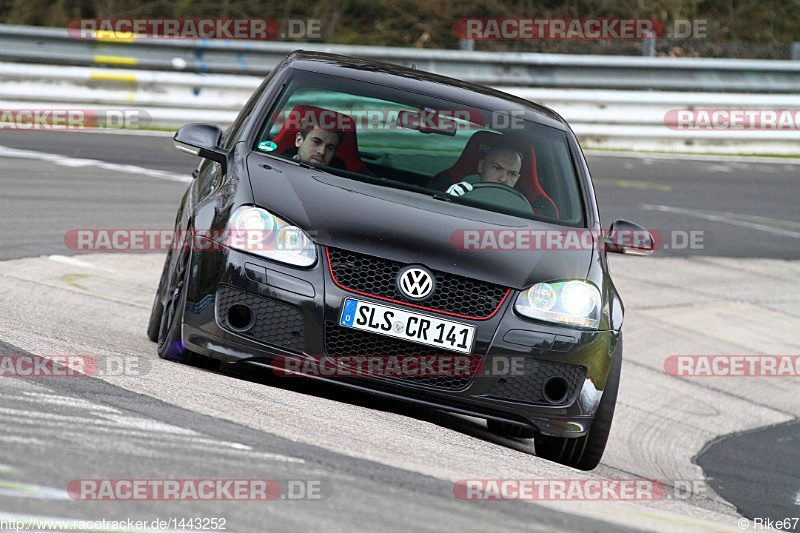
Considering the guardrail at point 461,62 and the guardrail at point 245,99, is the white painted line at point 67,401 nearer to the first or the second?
the guardrail at point 245,99

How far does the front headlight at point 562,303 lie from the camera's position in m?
4.63

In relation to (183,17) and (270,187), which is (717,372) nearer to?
(270,187)

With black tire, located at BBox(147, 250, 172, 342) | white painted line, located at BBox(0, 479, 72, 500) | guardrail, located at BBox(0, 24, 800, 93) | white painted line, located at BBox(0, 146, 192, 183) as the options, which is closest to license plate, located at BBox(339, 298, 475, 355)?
black tire, located at BBox(147, 250, 172, 342)

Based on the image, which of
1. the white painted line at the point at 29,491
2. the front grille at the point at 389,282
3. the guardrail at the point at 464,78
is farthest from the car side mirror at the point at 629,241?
the guardrail at the point at 464,78

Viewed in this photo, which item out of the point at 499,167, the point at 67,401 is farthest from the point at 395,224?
the point at 67,401

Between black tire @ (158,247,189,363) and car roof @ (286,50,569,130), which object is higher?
car roof @ (286,50,569,130)

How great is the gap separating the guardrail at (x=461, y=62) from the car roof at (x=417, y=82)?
31.5 feet

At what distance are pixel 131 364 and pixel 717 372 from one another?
478 cm

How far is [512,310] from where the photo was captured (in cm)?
459

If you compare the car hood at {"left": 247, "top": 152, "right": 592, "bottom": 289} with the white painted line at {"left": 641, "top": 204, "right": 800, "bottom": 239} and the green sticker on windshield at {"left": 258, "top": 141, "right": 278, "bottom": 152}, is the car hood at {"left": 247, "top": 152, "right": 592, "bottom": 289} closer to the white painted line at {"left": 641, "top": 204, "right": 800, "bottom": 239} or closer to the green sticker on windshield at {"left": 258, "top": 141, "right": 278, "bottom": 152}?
the green sticker on windshield at {"left": 258, "top": 141, "right": 278, "bottom": 152}

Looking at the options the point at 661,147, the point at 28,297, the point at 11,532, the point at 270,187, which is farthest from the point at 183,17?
the point at 11,532

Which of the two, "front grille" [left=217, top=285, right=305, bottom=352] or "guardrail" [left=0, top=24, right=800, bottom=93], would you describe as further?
"guardrail" [left=0, top=24, right=800, bottom=93]

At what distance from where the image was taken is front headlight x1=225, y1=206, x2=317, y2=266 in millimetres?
4520

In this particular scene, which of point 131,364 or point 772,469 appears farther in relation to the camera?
point 772,469
